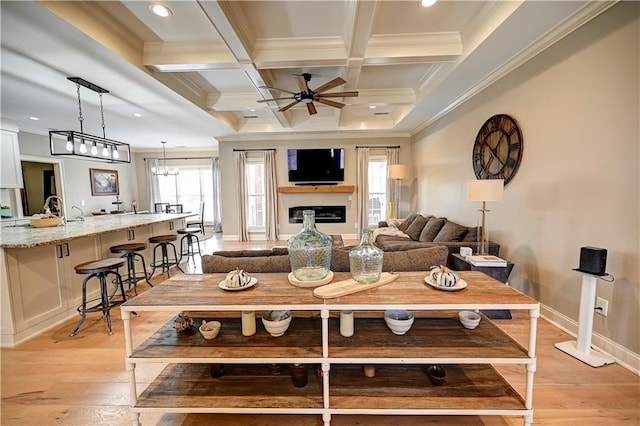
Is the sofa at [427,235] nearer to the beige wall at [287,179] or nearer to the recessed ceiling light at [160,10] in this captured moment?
the beige wall at [287,179]

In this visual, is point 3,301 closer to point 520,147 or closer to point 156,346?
point 156,346

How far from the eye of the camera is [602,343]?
2209 mm

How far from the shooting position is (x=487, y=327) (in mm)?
1669

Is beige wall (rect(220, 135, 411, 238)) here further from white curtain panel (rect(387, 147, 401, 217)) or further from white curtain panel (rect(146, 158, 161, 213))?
white curtain panel (rect(146, 158, 161, 213))

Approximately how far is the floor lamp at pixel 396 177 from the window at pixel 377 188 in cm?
28

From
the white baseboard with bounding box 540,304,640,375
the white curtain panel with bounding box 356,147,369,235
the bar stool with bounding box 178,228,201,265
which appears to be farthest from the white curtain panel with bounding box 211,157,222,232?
the white baseboard with bounding box 540,304,640,375

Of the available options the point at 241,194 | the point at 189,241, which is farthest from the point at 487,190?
the point at 241,194

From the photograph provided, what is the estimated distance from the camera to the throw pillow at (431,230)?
14.1ft

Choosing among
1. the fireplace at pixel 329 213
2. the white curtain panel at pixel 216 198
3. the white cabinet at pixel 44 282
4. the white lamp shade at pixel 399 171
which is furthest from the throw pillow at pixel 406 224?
the white curtain panel at pixel 216 198

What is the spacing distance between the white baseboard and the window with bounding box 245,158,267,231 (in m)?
6.03

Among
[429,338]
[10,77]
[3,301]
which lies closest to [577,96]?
[429,338]

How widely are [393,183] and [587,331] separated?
513 centimetres

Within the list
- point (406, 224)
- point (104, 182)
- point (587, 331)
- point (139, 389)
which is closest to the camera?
point (139, 389)

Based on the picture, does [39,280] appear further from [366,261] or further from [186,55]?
[366,261]
